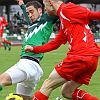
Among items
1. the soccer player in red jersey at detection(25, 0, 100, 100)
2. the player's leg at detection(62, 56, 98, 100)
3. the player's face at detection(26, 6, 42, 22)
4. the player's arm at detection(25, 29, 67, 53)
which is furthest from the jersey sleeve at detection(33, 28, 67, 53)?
the player's face at detection(26, 6, 42, 22)

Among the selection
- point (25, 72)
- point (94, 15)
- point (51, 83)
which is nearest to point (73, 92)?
point (51, 83)

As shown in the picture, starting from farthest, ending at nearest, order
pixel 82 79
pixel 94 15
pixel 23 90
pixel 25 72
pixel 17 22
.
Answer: pixel 17 22 < pixel 23 90 < pixel 25 72 < pixel 82 79 < pixel 94 15

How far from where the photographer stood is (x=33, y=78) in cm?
730

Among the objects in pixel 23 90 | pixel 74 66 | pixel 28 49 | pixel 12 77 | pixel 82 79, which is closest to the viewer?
pixel 74 66

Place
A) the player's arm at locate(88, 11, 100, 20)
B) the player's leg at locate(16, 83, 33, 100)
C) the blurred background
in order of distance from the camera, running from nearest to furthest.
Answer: the player's arm at locate(88, 11, 100, 20)
the player's leg at locate(16, 83, 33, 100)
the blurred background

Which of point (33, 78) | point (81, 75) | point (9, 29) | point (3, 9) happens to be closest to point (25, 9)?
point (33, 78)

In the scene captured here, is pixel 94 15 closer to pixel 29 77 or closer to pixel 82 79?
pixel 82 79

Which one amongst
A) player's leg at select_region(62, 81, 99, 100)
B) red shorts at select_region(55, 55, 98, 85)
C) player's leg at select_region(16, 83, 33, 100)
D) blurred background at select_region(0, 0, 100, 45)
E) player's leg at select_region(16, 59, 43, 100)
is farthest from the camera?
blurred background at select_region(0, 0, 100, 45)

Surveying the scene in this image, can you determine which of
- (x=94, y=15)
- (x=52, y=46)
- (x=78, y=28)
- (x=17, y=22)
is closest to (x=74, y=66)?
(x=78, y=28)

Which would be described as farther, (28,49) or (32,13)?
(32,13)

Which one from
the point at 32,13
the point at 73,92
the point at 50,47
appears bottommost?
the point at 73,92

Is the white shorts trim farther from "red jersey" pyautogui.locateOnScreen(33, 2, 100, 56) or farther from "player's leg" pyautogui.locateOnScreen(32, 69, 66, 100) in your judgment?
"red jersey" pyautogui.locateOnScreen(33, 2, 100, 56)

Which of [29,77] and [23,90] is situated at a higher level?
[29,77]

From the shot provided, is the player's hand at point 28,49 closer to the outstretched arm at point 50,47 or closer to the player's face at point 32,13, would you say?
the outstretched arm at point 50,47
